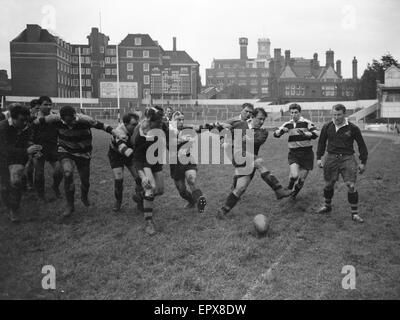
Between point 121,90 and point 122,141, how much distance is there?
69.8 m

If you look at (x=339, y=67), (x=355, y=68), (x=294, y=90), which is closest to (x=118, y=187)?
(x=294, y=90)

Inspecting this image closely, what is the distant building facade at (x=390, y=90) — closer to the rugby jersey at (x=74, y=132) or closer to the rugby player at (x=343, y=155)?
the rugby player at (x=343, y=155)

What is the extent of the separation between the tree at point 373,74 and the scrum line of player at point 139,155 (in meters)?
70.8

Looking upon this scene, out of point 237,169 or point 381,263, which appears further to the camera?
point 237,169

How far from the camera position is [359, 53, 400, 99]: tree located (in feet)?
238

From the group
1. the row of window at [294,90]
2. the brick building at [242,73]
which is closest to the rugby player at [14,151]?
the row of window at [294,90]

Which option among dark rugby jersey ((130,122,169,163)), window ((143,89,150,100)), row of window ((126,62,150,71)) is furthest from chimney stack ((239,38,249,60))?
dark rugby jersey ((130,122,169,163))

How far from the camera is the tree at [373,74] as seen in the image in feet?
238

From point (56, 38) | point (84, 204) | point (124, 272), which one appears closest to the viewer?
point (124, 272)
